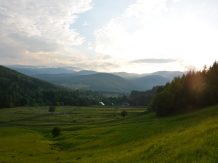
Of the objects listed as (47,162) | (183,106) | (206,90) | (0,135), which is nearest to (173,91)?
(183,106)

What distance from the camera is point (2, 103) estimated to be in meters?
196

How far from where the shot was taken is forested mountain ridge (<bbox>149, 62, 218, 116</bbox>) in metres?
76.4

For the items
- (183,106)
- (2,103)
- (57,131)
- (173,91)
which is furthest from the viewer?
(2,103)

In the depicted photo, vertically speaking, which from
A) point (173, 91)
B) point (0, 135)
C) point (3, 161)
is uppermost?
point (173, 91)

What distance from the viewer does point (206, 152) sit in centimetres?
1321

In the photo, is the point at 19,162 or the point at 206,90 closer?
the point at 19,162

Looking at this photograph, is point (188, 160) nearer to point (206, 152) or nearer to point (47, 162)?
point (206, 152)

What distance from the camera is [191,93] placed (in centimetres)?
8219

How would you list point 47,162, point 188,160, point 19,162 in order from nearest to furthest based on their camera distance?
point 188,160 < point 47,162 < point 19,162

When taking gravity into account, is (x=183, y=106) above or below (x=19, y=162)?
above

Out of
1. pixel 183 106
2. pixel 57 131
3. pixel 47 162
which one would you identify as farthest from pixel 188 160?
pixel 183 106

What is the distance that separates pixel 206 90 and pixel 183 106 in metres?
11.8

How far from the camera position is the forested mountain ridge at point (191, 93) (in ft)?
251

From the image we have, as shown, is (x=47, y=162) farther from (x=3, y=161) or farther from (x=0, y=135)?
(x=0, y=135)
